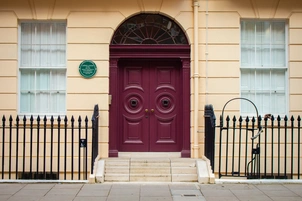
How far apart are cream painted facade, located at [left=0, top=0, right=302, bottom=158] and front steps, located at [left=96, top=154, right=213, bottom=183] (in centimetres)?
66

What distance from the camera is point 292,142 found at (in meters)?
9.04

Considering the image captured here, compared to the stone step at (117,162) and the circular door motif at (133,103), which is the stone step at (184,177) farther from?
the circular door motif at (133,103)

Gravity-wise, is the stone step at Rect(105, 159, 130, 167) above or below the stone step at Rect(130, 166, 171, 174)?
above

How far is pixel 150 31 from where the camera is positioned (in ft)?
Answer: 33.0

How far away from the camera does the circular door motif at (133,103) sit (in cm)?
1023

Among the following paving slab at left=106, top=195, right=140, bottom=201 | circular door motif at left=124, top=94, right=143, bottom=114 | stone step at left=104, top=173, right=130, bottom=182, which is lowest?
paving slab at left=106, top=195, right=140, bottom=201

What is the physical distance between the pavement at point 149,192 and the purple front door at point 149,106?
1792mm

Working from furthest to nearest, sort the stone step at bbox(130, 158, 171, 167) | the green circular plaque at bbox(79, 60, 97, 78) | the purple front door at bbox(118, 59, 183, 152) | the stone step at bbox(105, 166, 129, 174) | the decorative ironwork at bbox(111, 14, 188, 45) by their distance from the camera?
the purple front door at bbox(118, 59, 183, 152)
the decorative ironwork at bbox(111, 14, 188, 45)
the green circular plaque at bbox(79, 60, 97, 78)
the stone step at bbox(130, 158, 171, 167)
the stone step at bbox(105, 166, 129, 174)

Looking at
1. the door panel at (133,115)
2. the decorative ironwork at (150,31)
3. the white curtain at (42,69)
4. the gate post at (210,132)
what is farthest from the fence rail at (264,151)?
the white curtain at (42,69)

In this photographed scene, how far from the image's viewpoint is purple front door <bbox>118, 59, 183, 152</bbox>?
33.6ft

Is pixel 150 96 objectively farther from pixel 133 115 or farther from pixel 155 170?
pixel 155 170

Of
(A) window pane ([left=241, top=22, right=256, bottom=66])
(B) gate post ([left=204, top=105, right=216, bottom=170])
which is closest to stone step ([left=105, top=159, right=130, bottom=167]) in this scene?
(B) gate post ([left=204, top=105, right=216, bottom=170])

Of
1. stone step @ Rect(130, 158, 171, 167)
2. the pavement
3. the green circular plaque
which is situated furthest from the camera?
the green circular plaque

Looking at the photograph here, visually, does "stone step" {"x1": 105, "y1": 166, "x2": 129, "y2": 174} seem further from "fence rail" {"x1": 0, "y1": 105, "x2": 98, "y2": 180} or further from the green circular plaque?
the green circular plaque
